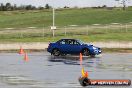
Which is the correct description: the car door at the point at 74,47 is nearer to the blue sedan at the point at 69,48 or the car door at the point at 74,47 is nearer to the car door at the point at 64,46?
the blue sedan at the point at 69,48

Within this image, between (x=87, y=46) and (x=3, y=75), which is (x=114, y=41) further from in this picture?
(x=3, y=75)

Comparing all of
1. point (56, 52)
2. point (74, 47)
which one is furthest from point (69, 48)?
point (56, 52)

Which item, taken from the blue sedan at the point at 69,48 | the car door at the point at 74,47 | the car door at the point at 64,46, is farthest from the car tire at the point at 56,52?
the car door at the point at 74,47

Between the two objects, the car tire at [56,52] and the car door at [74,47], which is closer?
the car door at [74,47]

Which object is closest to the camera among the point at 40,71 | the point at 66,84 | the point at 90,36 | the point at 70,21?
the point at 66,84

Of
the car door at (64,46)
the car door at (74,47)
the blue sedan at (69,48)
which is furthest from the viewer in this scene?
the car door at (64,46)

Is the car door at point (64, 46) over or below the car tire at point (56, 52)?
over

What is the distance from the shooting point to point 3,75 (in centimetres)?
2330

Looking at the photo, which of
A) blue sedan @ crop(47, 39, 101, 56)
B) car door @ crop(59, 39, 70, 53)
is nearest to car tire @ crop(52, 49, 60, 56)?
blue sedan @ crop(47, 39, 101, 56)

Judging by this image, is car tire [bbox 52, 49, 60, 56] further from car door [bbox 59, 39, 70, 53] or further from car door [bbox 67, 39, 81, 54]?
car door [bbox 67, 39, 81, 54]

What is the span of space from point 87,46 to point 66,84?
19672 millimetres

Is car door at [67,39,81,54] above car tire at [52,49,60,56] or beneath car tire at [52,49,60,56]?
→ above

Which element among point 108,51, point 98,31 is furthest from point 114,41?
point 98,31

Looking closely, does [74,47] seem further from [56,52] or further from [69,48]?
[56,52]
